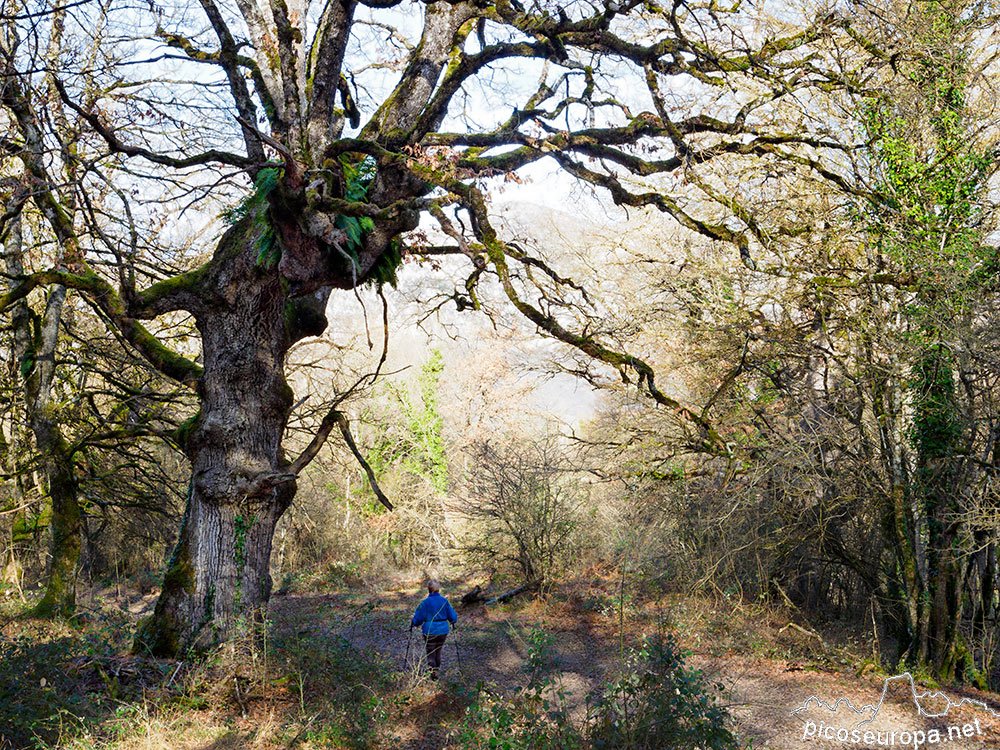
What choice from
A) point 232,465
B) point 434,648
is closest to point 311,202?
point 232,465

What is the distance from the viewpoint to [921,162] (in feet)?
29.5

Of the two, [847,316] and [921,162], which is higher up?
[921,162]

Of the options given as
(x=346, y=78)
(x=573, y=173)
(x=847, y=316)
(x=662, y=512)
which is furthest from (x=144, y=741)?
(x=662, y=512)

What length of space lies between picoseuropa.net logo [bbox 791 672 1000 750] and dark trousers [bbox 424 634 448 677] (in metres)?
4.11

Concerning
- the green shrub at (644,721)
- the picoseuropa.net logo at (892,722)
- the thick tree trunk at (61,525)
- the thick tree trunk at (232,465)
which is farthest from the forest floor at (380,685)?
the thick tree trunk at (61,525)

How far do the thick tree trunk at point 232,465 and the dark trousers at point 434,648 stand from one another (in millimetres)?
2539

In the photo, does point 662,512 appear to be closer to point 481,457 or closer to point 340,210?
point 481,457

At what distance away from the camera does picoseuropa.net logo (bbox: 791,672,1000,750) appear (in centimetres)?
715

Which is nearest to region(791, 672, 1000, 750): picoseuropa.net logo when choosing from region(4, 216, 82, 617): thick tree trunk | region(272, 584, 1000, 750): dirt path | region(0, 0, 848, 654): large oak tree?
region(272, 584, 1000, 750): dirt path

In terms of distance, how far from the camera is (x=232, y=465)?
641 centimetres

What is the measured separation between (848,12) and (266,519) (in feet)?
30.8

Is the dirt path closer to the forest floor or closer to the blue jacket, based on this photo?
the forest floor

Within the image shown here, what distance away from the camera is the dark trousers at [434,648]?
8383mm

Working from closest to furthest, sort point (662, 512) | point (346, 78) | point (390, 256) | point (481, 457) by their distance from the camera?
point (390, 256) → point (346, 78) → point (662, 512) → point (481, 457)
